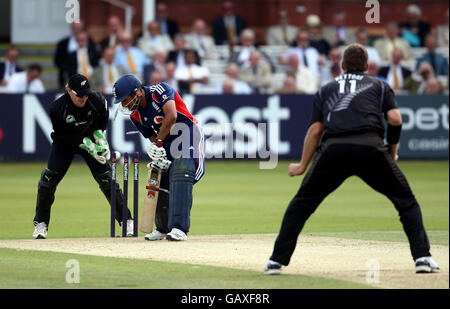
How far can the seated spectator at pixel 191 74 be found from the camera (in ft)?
81.7

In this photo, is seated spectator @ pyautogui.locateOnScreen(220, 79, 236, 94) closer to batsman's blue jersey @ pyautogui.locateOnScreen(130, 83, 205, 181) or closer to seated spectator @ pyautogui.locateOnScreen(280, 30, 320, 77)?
seated spectator @ pyautogui.locateOnScreen(280, 30, 320, 77)

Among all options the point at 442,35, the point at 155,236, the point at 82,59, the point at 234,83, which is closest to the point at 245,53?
the point at 234,83

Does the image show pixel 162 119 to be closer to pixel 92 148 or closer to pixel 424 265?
pixel 92 148

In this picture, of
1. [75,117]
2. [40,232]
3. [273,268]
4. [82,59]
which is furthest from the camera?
[82,59]

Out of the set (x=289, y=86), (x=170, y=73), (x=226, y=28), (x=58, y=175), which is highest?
(x=226, y=28)

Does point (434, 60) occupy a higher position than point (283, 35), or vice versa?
point (283, 35)

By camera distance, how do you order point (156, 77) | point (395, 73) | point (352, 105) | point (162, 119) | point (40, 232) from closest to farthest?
point (352, 105)
point (162, 119)
point (40, 232)
point (156, 77)
point (395, 73)

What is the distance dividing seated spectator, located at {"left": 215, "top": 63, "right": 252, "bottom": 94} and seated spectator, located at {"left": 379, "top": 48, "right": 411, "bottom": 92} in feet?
11.0

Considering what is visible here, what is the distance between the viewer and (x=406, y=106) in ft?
82.3

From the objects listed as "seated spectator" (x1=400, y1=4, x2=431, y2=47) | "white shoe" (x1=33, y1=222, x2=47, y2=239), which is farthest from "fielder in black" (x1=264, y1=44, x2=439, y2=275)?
"seated spectator" (x1=400, y1=4, x2=431, y2=47)

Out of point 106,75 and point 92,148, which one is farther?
point 106,75

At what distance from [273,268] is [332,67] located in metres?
16.3

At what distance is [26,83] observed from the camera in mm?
24281

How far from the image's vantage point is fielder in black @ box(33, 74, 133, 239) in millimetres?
12266
